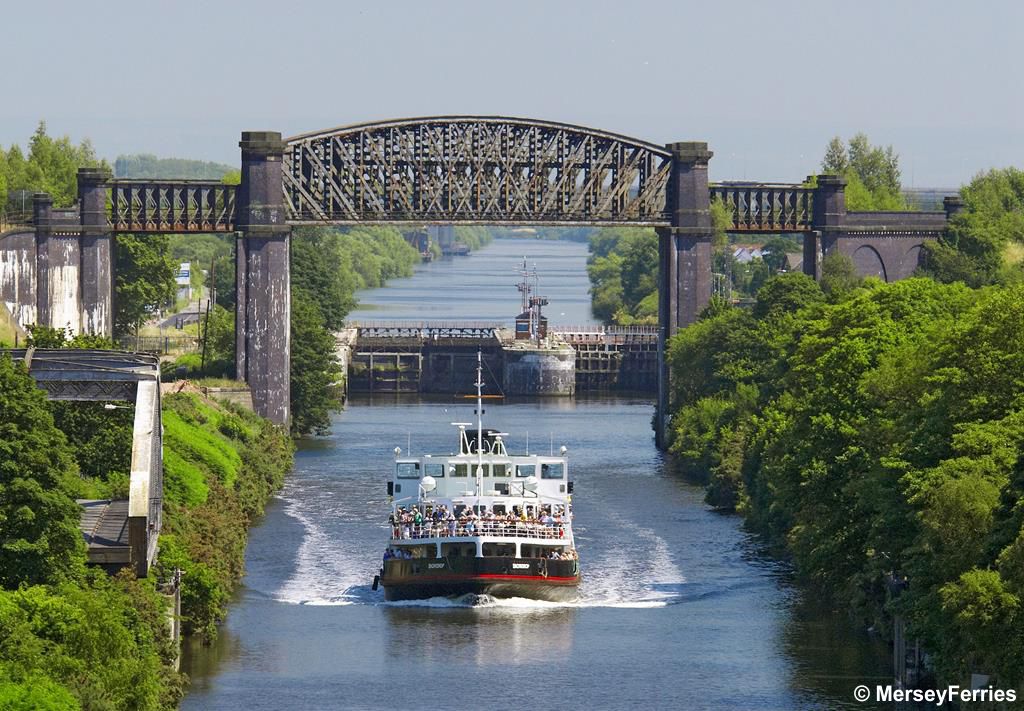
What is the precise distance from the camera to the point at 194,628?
87.7m

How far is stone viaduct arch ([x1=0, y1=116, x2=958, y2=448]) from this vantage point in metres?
156

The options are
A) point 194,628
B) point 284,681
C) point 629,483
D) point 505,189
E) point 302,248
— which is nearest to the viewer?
point 284,681

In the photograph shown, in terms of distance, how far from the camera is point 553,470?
345 ft

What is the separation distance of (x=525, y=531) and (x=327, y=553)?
13795 mm

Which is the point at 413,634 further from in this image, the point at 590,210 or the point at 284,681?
the point at 590,210

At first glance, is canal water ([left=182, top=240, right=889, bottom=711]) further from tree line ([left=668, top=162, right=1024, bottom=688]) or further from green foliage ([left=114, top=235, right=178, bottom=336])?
green foliage ([left=114, top=235, right=178, bottom=336])

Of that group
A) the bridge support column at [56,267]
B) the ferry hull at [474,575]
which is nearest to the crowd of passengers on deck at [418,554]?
the ferry hull at [474,575]

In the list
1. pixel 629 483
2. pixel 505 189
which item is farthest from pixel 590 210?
pixel 629 483

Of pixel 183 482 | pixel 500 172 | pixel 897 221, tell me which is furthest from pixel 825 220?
pixel 183 482

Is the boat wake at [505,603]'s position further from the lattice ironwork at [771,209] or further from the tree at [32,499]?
the lattice ironwork at [771,209]

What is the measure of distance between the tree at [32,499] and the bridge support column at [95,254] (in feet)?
277

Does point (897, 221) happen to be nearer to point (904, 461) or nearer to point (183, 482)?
point (183, 482)

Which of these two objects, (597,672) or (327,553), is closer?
(597,672)

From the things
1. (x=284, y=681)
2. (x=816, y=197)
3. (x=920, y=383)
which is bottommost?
(x=284, y=681)
